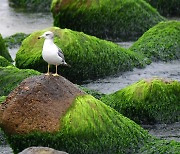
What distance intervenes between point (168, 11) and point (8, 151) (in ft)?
40.9

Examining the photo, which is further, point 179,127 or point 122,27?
point 122,27

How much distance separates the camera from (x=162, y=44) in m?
14.1

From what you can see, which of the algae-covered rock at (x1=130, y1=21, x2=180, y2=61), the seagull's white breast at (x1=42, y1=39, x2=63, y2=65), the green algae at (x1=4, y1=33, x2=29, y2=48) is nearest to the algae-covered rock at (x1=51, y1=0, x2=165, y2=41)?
the green algae at (x1=4, y1=33, x2=29, y2=48)

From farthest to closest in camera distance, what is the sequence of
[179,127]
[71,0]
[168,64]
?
[71,0] → [168,64] → [179,127]

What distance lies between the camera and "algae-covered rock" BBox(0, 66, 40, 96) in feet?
34.7

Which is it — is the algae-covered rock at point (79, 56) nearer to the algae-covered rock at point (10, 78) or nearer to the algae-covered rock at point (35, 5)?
the algae-covered rock at point (10, 78)

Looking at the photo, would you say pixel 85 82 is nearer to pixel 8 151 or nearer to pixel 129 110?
pixel 129 110

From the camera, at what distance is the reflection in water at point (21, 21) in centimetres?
1845

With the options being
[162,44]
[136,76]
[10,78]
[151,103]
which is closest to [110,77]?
[136,76]

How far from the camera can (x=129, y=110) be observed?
32.9 feet

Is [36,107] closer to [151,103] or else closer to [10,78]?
[151,103]

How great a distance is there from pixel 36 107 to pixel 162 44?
661 centimetres

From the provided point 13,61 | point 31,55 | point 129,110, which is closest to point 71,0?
point 13,61

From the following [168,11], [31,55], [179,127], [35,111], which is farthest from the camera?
[168,11]
